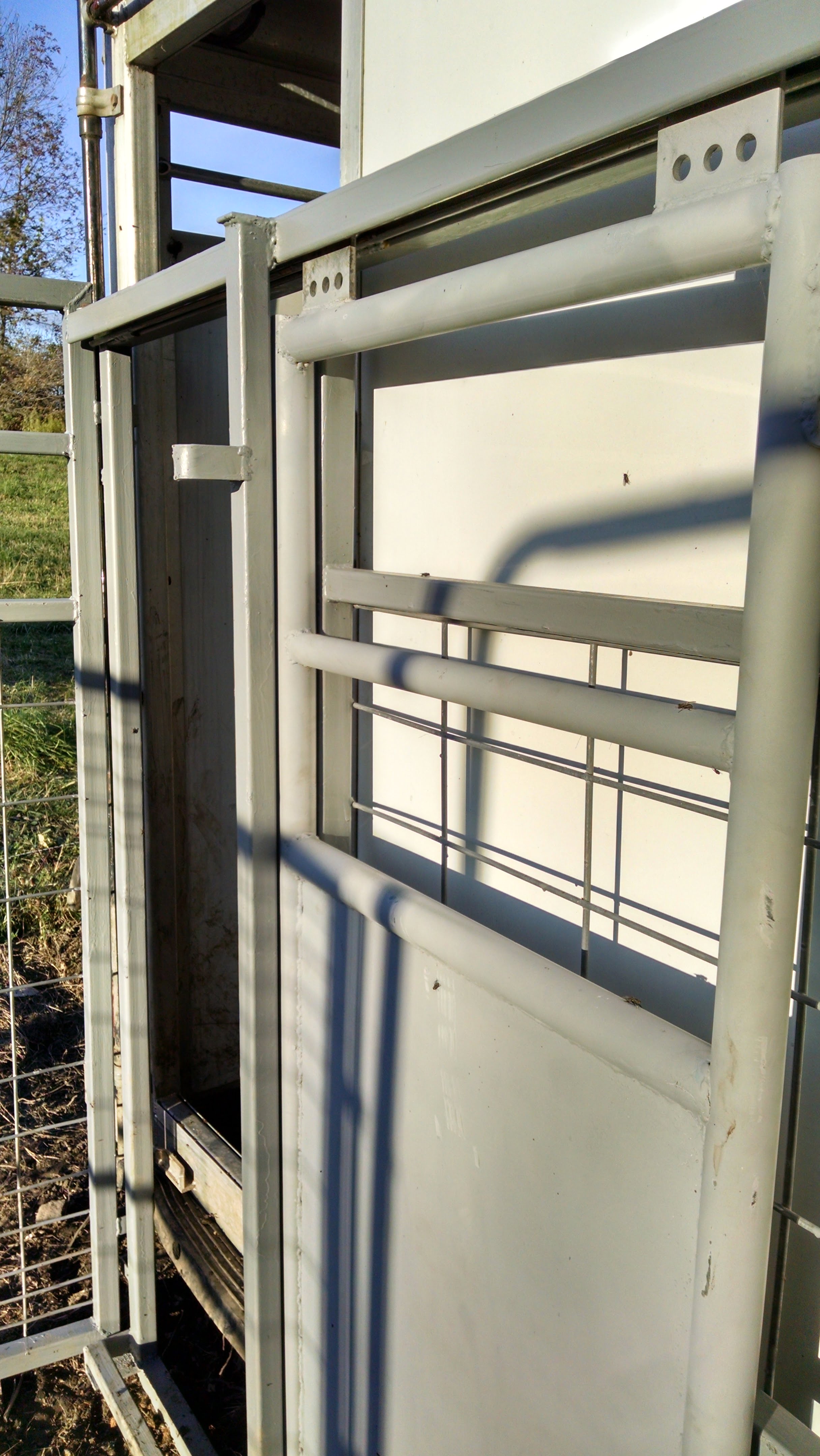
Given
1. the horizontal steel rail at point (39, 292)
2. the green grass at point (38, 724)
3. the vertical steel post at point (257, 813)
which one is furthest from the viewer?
the green grass at point (38, 724)

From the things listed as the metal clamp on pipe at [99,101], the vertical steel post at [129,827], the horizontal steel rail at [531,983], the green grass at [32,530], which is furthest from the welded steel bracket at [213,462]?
the green grass at [32,530]

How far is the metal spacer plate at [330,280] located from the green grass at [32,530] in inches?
188

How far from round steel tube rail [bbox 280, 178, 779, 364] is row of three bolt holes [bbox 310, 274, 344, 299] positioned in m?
0.06

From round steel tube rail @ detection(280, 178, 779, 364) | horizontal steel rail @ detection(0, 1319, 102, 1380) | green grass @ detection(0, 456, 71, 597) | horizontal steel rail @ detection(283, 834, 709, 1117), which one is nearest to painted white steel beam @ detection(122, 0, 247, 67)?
round steel tube rail @ detection(280, 178, 779, 364)

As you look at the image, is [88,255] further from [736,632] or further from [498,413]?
[736,632]

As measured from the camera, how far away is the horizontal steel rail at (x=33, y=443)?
195 centimetres

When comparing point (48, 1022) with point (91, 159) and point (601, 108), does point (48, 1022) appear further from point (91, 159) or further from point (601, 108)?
point (601, 108)

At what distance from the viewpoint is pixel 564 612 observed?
40.8 inches

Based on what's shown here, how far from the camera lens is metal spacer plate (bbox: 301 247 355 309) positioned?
122cm

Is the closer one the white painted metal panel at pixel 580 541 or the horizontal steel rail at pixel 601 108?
the horizontal steel rail at pixel 601 108

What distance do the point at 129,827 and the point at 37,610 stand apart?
0.47 m

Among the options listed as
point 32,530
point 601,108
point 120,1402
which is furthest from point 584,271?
point 32,530

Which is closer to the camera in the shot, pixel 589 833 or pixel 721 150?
pixel 721 150

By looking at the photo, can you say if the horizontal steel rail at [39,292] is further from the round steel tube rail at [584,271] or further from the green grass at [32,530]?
the green grass at [32,530]
